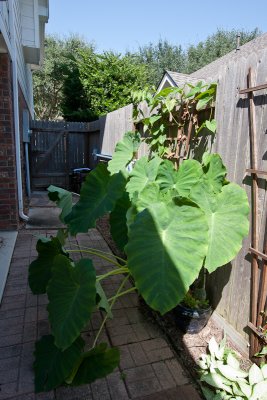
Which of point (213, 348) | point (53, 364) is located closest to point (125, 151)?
point (213, 348)

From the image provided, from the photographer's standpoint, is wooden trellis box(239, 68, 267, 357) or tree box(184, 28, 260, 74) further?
tree box(184, 28, 260, 74)

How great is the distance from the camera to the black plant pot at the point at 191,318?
180 centimetres

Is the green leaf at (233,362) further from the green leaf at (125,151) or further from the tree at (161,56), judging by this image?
the tree at (161,56)

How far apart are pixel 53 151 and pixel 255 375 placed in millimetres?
6863

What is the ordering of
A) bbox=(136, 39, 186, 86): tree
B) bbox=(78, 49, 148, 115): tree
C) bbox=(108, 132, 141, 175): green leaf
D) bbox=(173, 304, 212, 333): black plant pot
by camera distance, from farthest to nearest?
bbox=(136, 39, 186, 86): tree
bbox=(78, 49, 148, 115): tree
bbox=(108, 132, 141, 175): green leaf
bbox=(173, 304, 212, 333): black plant pot

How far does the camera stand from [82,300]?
130 centimetres

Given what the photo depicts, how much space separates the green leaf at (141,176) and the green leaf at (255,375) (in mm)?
1271

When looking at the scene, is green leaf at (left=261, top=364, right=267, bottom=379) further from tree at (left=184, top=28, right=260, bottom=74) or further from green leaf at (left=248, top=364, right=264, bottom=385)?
tree at (left=184, top=28, right=260, bottom=74)

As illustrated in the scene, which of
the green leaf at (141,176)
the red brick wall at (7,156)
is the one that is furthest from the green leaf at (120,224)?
the red brick wall at (7,156)

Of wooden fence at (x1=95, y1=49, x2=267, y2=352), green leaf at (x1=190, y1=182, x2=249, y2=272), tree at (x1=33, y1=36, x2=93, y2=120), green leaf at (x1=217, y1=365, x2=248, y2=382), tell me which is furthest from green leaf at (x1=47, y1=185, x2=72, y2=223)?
tree at (x1=33, y1=36, x2=93, y2=120)

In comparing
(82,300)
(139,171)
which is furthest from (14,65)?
(82,300)

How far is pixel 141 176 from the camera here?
212 cm

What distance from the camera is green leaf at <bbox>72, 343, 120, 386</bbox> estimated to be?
1322 mm

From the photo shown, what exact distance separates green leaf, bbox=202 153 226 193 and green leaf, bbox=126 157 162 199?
380 mm
